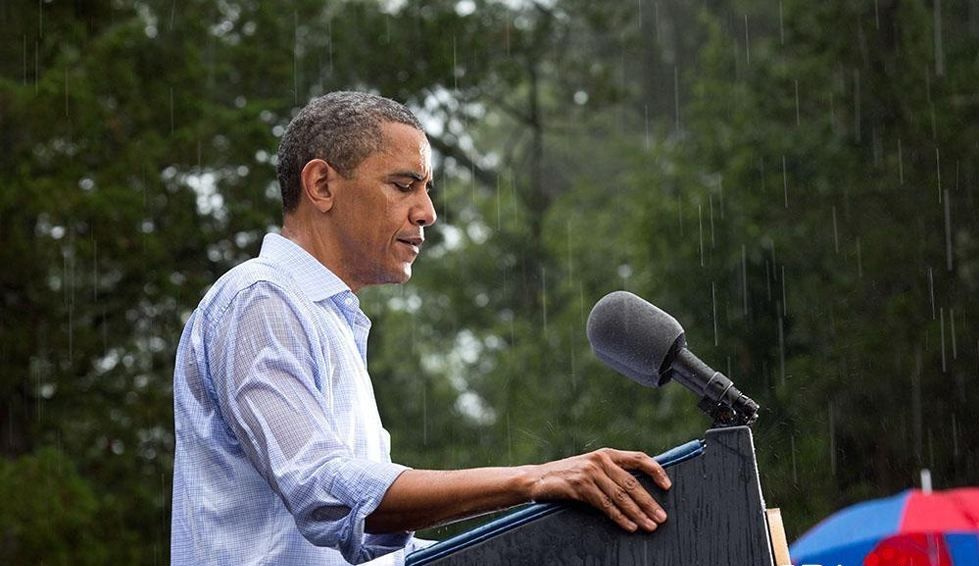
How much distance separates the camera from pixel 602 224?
21469 mm

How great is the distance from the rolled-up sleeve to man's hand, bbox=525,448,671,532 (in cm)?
28

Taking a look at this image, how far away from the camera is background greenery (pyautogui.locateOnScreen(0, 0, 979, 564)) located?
14.3m

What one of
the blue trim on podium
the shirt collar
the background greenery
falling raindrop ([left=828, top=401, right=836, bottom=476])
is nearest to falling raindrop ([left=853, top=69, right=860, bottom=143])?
the background greenery

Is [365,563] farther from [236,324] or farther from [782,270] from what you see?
[782,270]

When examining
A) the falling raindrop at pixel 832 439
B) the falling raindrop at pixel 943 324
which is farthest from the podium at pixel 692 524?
the falling raindrop at pixel 943 324

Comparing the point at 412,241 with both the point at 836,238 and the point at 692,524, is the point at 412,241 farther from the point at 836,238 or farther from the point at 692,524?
the point at 836,238

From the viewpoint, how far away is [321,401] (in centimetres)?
219

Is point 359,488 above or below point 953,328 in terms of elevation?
above

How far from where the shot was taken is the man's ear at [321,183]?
252cm

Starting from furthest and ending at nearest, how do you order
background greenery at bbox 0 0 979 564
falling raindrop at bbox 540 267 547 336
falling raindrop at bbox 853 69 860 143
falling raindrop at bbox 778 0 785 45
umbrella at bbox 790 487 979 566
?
falling raindrop at bbox 540 267 547 336 → falling raindrop at bbox 778 0 785 45 → falling raindrop at bbox 853 69 860 143 → background greenery at bbox 0 0 979 564 → umbrella at bbox 790 487 979 566

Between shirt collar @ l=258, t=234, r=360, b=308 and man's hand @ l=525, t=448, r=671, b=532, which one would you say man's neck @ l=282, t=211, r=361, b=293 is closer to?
shirt collar @ l=258, t=234, r=360, b=308

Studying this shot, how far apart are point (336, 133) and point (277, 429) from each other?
597 mm

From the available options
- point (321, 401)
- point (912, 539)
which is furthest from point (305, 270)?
point (912, 539)

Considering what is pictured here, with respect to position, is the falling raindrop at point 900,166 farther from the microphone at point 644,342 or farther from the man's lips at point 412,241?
the microphone at point 644,342
